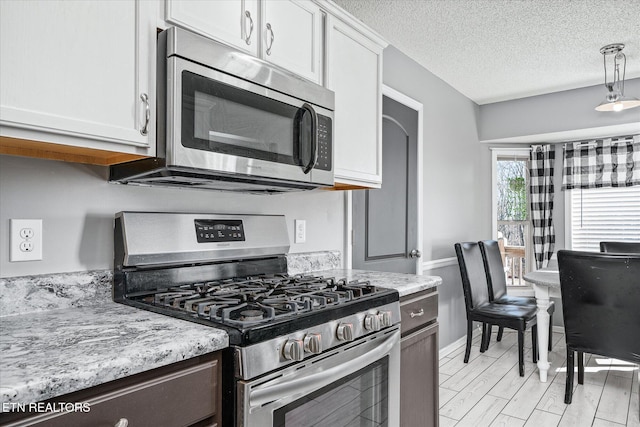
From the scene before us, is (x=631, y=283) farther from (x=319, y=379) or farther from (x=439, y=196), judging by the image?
(x=319, y=379)

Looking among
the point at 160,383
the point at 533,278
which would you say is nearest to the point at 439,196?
the point at 533,278

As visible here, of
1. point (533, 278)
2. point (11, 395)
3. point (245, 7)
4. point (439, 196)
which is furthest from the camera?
point (439, 196)

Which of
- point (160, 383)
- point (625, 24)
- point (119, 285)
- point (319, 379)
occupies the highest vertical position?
point (625, 24)

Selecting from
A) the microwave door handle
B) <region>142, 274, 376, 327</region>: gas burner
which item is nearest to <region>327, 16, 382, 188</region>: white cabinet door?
the microwave door handle

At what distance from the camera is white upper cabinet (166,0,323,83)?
52.2 inches

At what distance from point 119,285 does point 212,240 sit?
385mm

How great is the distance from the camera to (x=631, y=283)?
7.87ft

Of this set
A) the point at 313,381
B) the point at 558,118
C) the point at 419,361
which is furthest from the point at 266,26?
the point at 558,118

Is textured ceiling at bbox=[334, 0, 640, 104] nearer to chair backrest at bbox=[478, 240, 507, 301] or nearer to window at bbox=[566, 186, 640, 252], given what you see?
window at bbox=[566, 186, 640, 252]

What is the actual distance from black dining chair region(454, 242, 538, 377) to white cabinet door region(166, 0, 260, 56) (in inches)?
98.4

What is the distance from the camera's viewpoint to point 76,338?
37.7 inches

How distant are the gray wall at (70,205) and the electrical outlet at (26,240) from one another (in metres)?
0.02

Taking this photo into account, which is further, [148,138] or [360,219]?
[360,219]

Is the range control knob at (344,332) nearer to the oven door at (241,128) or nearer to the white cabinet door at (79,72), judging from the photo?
the oven door at (241,128)
